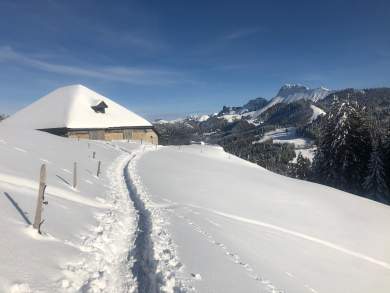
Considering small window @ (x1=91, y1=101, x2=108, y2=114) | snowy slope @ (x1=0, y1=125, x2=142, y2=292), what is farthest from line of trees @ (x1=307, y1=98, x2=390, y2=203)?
small window @ (x1=91, y1=101, x2=108, y2=114)

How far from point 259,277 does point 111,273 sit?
4.04 metres

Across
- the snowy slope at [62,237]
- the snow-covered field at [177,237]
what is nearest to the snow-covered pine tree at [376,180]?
the snow-covered field at [177,237]

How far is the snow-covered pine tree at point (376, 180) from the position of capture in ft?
128

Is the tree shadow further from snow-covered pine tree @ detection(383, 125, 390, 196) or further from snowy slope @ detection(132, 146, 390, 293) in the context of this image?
snow-covered pine tree @ detection(383, 125, 390, 196)

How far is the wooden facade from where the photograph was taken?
53.3 metres

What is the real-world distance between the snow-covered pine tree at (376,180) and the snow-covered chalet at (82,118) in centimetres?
3758

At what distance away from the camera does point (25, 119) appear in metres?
57.3

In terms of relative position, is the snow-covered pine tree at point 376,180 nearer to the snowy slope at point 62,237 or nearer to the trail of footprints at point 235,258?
the trail of footprints at point 235,258

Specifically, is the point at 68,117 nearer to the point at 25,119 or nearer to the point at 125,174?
the point at 25,119

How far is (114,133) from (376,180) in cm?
3936

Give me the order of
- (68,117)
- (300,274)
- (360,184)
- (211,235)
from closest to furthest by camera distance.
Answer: (300,274)
(211,235)
(360,184)
(68,117)

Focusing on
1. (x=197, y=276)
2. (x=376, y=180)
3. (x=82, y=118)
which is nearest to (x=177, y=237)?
(x=197, y=276)

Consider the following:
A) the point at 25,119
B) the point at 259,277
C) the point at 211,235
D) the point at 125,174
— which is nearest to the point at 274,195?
the point at 125,174

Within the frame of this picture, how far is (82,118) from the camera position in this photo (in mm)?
55531
